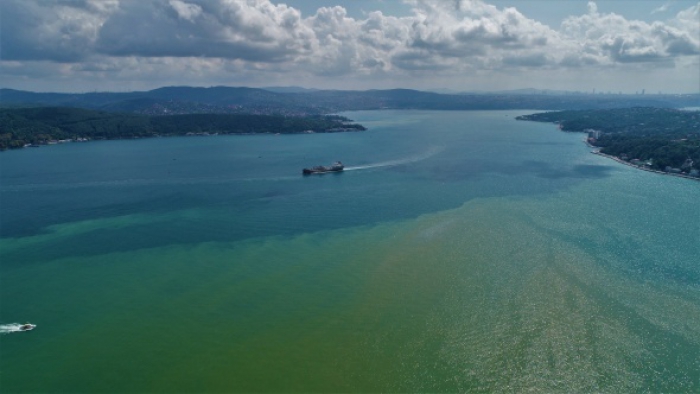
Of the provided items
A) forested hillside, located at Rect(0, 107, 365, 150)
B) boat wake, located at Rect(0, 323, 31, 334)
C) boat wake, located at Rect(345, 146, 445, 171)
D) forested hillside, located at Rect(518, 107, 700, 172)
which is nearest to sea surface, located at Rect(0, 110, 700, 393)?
boat wake, located at Rect(0, 323, 31, 334)

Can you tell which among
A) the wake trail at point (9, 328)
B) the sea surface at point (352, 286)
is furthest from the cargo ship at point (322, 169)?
the wake trail at point (9, 328)

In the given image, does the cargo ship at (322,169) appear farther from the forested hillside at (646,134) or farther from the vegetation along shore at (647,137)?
the forested hillside at (646,134)

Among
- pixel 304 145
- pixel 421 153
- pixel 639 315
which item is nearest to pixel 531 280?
pixel 639 315

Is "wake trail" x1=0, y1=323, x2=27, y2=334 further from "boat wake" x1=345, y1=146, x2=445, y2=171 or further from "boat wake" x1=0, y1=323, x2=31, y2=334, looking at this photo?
"boat wake" x1=345, y1=146, x2=445, y2=171

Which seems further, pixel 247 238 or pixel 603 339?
pixel 247 238

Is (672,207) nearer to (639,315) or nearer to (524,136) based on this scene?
(639,315)
